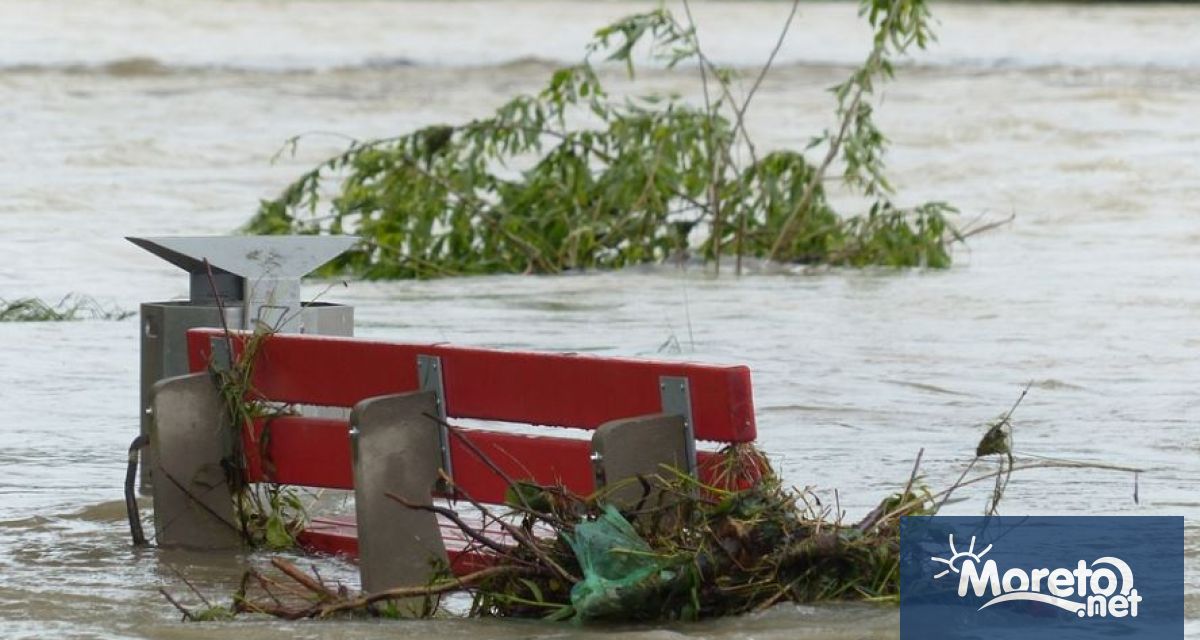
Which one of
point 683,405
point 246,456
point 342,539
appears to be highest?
point 683,405

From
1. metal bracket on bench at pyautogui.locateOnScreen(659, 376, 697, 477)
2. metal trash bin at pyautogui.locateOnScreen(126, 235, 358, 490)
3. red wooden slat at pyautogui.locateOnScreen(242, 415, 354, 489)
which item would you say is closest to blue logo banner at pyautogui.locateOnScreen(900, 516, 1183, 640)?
metal bracket on bench at pyautogui.locateOnScreen(659, 376, 697, 477)

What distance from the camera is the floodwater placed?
270 inches

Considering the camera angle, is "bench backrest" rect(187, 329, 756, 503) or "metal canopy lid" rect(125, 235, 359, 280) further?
"metal canopy lid" rect(125, 235, 359, 280)

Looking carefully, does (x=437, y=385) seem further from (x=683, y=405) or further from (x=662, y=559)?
(x=662, y=559)

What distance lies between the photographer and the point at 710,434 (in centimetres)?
543

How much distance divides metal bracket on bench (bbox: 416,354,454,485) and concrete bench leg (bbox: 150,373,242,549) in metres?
0.87

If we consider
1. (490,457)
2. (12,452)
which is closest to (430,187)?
(12,452)

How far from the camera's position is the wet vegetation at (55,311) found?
1234 centimetres

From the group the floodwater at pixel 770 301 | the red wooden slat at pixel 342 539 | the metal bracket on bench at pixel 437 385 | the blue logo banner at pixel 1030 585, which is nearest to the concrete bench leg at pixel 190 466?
the floodwater at pixel 770 301

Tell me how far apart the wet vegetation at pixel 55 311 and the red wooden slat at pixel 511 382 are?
20.5 feet

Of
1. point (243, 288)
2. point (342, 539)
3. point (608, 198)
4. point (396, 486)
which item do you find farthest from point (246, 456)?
point (608, 198)

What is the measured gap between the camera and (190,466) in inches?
254

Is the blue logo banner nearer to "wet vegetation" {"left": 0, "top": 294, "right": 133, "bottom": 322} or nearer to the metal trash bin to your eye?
the metal trash bin

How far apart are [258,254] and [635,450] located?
191 centimetres
